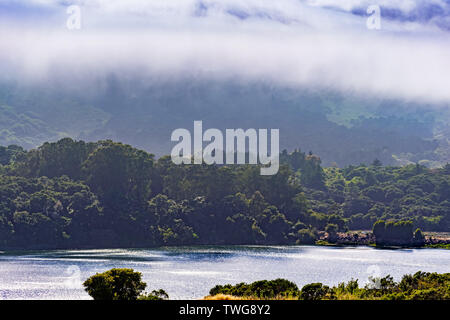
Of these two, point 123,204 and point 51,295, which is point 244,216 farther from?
point 51,295

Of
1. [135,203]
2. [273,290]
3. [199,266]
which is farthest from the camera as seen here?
[135,203]

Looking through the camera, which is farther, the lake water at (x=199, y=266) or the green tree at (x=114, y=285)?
the lake water at (x=199, y=266)

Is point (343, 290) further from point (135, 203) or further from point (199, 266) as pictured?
point (135, 203)

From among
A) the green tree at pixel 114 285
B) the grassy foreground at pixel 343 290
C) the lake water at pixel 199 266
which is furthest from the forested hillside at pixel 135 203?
the grassy foreground at pixel 343 290

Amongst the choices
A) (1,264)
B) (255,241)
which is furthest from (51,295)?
(255,241)

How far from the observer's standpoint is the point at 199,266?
112m

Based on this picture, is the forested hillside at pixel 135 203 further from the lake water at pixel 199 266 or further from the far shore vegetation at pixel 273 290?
the far shore vegetation at pixel 273 290

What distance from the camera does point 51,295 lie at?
76.9m

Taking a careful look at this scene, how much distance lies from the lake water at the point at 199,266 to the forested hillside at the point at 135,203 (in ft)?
35.0

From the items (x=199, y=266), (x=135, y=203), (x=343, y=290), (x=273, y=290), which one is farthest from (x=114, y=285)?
(x=135, y=203)

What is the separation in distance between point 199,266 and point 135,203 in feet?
196

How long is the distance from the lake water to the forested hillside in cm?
1066

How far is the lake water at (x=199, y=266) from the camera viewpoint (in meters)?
85.1
